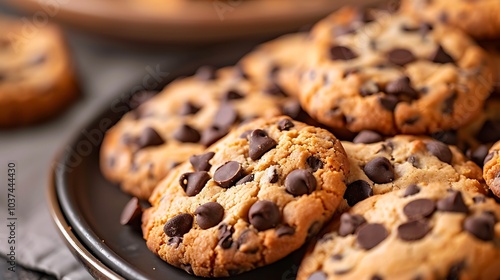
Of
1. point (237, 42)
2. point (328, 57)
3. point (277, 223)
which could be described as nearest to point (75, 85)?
point (237, 42)

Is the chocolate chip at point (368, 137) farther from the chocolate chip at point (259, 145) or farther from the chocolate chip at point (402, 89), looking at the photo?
the chocolate chip at point (259, 145)

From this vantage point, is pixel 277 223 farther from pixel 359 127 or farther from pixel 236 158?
pixel 359 127

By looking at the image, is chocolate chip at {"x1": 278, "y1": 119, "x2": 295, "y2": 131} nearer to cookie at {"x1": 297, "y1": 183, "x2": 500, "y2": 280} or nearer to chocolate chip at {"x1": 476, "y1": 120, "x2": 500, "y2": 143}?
→ cookie at {"x1": 297, "y1": 183, "x2": 500, "y2": 280}

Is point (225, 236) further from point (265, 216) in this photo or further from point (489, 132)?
point (489, 132)

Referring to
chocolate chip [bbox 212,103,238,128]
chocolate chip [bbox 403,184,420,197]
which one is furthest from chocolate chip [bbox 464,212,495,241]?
chocolate chip [bbox 212,103,238,128]

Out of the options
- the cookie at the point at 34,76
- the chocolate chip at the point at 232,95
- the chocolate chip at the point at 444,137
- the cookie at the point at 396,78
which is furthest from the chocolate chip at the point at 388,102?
the cookie at the point at 34,76

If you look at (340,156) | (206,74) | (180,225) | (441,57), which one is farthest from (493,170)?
(206,74)
